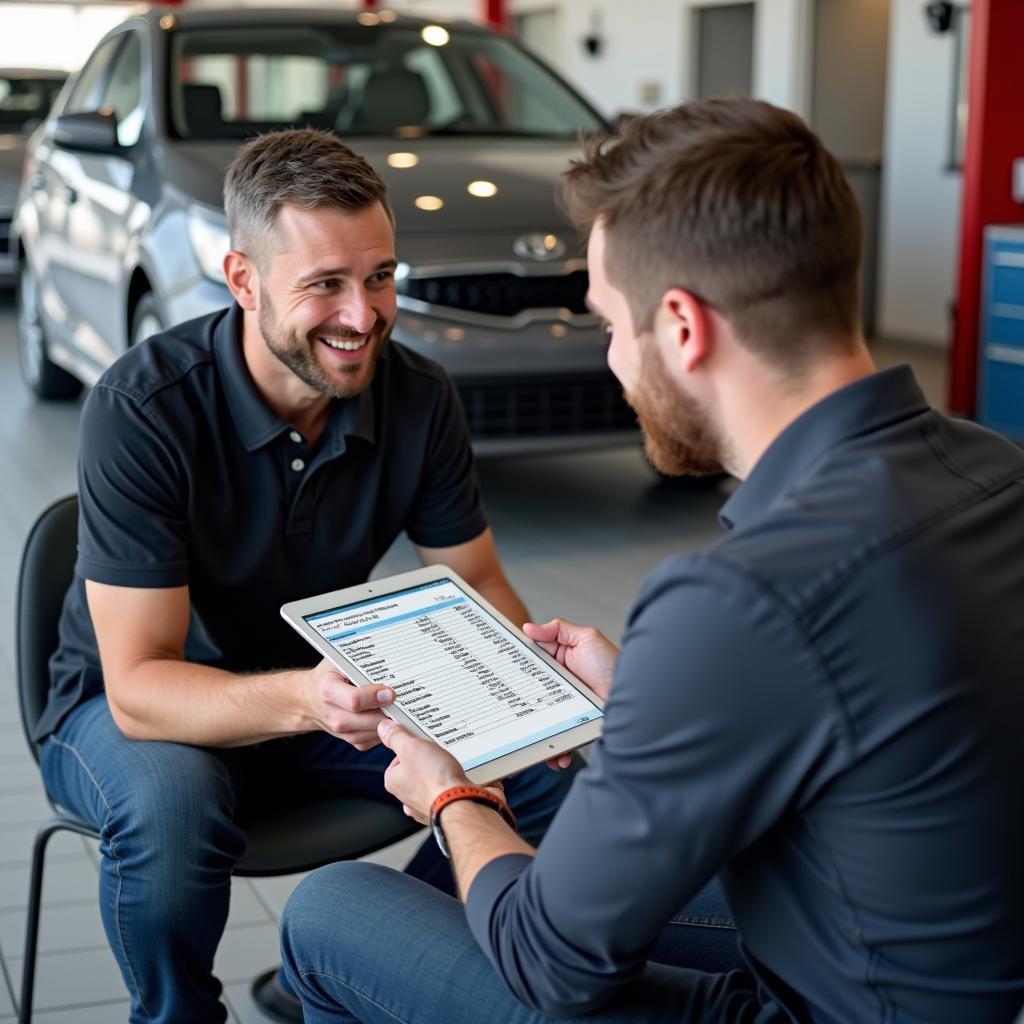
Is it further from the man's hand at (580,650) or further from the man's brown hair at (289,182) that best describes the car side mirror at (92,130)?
the man's hand at (580,650)

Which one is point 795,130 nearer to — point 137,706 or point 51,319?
point 137,706

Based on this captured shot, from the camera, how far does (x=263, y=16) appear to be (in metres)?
5.42

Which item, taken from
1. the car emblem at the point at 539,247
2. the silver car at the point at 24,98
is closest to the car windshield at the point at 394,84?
the car emblem at the point at 539,247

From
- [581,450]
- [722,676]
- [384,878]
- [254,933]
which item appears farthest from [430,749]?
[581,450]

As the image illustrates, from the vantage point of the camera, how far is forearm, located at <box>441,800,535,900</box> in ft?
4.38

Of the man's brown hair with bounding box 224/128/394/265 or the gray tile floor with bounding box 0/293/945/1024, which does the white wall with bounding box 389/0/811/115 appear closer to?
the gray tile floor with bounding box 0/293/945/1024

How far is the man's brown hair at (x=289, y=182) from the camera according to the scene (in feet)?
6.68

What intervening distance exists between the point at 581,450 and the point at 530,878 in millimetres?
3578

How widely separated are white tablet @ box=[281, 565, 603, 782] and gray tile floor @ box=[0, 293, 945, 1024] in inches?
31.6

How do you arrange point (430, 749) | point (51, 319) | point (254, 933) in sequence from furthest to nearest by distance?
1. point (51, 319)
2. point (254, 933)
3. point (430, 749)

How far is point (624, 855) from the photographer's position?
116 cm

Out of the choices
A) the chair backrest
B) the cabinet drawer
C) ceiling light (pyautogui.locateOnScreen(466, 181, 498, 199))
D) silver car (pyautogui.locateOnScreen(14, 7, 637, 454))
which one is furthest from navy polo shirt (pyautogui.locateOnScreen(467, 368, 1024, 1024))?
the cabinet drawer

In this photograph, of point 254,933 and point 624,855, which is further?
point 254,933

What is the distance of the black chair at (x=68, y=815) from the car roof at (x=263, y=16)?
351 cm
